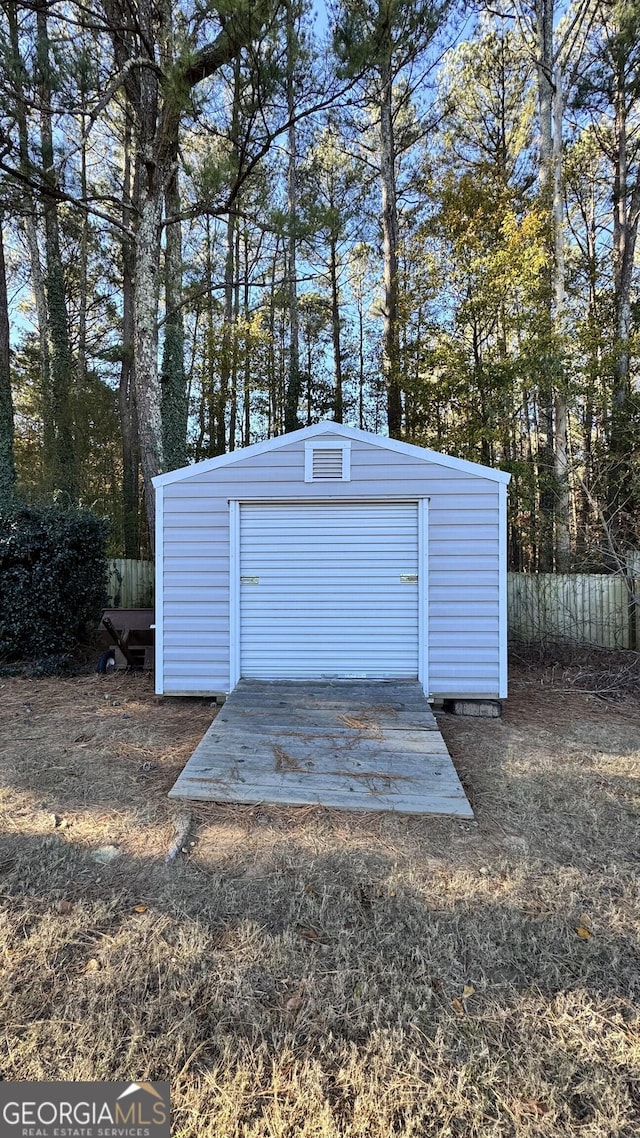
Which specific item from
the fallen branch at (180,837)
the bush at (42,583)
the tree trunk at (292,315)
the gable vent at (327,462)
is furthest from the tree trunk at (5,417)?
the fallen branch at (180,837)

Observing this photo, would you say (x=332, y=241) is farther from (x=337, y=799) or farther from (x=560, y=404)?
(x=337, y=799)

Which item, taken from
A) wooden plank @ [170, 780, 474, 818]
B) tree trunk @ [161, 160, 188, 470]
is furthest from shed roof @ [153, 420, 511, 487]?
tree trunk @ [161, 160, 188, 470]

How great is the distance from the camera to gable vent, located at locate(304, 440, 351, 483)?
507 centimetres

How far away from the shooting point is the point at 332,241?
11758 mm

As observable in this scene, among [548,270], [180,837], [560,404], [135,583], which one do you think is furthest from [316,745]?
[548,270]

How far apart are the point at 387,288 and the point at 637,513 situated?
258 inches

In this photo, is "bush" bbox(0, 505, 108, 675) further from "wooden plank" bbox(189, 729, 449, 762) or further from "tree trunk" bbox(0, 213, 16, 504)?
"wooden plank" bbox(189, 729, 449, 762)

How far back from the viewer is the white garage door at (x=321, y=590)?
5172mm

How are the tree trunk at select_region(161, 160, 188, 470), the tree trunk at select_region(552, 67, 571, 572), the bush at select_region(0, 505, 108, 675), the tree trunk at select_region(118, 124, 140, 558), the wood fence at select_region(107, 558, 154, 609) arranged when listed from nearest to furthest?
the bush at select_region(0, 505, 108, 675)
the tree trunk at select_region(552, 67, 571, 572)
the tree trunk at select_region(161, 160, 188, 470)
the wood fence at select_region(107, 558, 154, 609)
the tree trunk at select_region(118, 124, 140, 558)

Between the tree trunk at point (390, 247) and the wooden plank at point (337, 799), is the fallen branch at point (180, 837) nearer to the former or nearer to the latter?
the wooden plank at point (337, 799)

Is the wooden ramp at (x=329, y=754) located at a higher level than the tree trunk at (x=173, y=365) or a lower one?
lower

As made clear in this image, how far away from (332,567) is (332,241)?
975 centimetres

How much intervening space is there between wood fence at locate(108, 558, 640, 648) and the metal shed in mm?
3339

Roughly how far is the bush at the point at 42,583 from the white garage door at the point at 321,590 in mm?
2954
